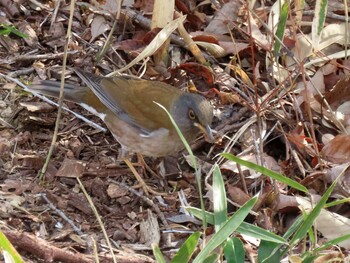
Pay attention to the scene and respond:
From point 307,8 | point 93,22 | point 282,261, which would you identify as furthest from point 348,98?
point 93,22

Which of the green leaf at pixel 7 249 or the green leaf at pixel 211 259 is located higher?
the green leaf at pixel 7 249

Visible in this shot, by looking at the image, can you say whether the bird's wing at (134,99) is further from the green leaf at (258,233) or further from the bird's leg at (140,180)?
the green leaf at (258,233)

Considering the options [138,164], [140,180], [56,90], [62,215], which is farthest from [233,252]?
[56,90]

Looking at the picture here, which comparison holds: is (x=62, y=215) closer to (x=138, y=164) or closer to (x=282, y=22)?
(x=138, y=164)

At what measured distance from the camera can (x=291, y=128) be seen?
6137 mm

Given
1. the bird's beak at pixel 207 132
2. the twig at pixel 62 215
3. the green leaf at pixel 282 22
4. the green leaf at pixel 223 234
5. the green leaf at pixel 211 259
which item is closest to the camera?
the green leaf at pixel 223 234

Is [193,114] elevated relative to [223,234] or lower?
lower

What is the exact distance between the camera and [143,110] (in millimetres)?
6219

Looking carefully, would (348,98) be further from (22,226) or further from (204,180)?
(22,226)

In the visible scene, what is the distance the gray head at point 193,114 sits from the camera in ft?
19.5

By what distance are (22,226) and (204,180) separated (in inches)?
57.9

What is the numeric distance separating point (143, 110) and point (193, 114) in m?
0.45

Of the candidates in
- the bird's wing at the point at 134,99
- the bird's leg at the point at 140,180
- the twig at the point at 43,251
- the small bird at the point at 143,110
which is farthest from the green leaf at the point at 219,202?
the bird's wing at the point at 134,99

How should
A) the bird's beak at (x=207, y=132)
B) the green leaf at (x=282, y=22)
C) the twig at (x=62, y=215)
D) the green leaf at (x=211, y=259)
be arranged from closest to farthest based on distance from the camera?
the green leaf at (x=211, y=259) < the twig at (x=62, y=215) < the green leaf at (x=282, y=22) < the bird's beak at (x=207, y=132)
